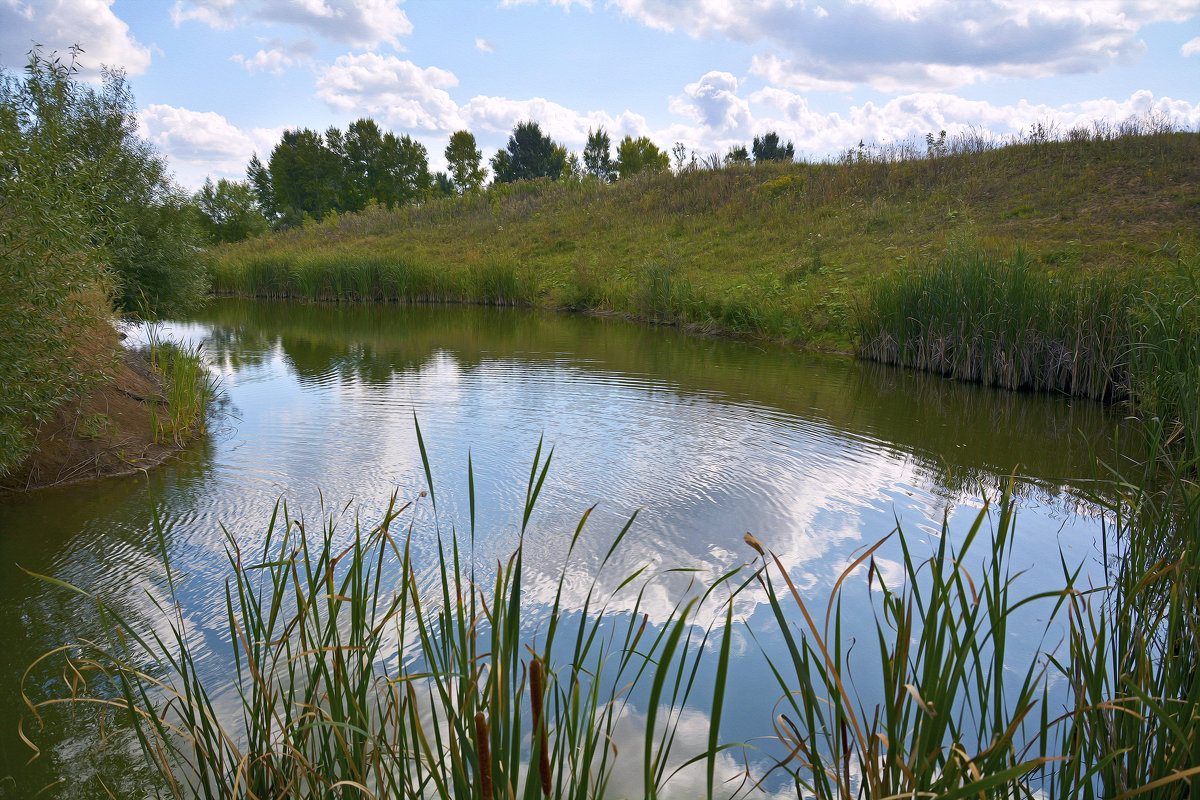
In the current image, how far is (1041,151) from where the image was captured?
1914cm

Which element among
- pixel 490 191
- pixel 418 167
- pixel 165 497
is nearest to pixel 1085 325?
pixel 165 497

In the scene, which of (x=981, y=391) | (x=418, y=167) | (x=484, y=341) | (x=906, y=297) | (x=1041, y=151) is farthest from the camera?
(x=418, y=167)

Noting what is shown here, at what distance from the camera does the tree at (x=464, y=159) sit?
45.2 meters

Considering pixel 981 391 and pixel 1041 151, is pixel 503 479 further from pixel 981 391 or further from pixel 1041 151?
pixel 1041 151

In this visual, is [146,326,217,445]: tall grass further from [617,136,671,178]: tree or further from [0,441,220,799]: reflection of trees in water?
[617,136,671,178]: tree

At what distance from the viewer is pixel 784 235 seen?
59.4 ft

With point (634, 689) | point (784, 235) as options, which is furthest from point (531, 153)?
point (634, 689)

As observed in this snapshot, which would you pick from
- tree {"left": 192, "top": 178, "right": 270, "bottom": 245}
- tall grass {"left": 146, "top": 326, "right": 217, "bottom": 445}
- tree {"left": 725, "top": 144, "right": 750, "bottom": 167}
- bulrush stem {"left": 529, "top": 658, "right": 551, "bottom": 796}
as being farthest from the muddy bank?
tree {"left": 192, "top": 178, "right": 270, "bottom": 245}

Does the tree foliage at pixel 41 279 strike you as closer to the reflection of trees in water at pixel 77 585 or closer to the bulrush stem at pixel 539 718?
the reflection of trees in water at pixel 77 585

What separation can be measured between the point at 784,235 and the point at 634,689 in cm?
1681

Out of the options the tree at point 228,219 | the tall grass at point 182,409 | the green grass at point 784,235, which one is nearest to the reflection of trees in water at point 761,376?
the green grass at point 784,235

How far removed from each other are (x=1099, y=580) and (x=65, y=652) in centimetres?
442

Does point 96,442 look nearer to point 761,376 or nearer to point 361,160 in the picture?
point 761,376

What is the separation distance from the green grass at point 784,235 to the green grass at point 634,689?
8365 mm
